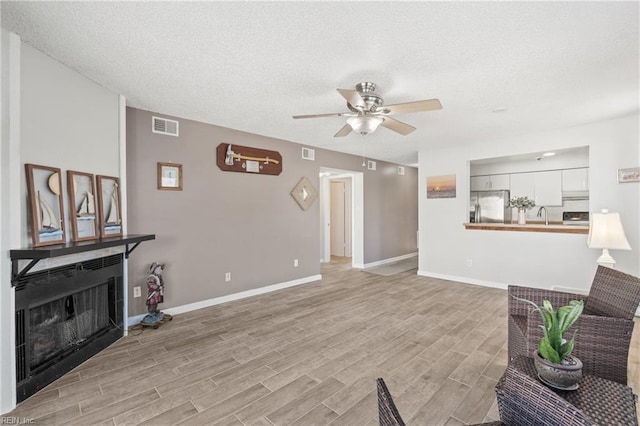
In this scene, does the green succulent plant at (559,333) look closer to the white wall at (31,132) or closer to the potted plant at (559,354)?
the potted plant at (559,354)

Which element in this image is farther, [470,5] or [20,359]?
[20,359]

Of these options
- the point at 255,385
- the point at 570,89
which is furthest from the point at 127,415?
the point at 570,89

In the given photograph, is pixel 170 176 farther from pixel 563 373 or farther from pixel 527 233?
pixel 527 233

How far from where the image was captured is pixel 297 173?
5.14 meters

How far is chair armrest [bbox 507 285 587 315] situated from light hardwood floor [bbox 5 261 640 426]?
1.79 feet

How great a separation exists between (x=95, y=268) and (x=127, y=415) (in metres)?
1.45

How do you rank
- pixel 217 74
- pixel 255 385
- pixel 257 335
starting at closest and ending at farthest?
pixel 255 385 < pixel 217 74 < pixel 257 335

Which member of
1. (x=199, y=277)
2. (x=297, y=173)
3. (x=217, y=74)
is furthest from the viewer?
(x=297, y=173)

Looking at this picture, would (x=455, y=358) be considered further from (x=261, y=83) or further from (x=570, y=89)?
(x=261, y=83)

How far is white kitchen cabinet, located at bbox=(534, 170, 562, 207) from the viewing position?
547cm

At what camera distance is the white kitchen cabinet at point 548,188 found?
547cm

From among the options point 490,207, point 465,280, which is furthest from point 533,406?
point 490,207

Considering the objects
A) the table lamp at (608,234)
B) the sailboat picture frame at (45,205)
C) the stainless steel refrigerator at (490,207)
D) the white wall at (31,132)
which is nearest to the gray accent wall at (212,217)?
the white wall at (31,132)

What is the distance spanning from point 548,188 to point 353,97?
529 cm
